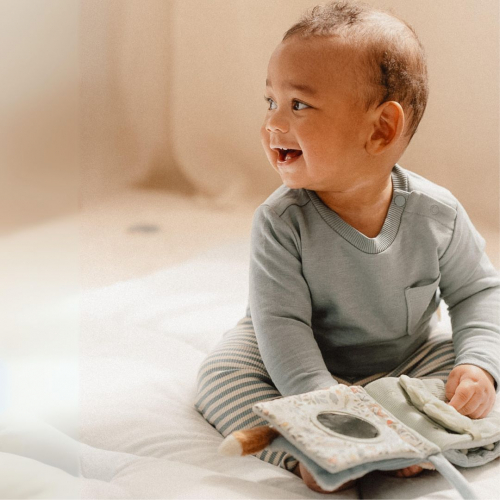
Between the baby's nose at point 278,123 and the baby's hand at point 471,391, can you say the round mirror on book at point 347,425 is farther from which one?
the baby's nose at point 278,123

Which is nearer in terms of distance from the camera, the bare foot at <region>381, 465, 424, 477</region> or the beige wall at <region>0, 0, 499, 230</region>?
the bare foot at <region>381, 465, 424, 477</region>

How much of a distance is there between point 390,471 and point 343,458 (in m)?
0.16

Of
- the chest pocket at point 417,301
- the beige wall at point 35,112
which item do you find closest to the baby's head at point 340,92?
the chest pocket at point 417,301

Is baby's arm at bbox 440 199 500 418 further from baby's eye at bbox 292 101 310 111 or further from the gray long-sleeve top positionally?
baby's eye at bbox 292 101 310 111

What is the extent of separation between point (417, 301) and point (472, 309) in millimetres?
81

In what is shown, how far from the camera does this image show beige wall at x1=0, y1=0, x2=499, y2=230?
67.5 inches

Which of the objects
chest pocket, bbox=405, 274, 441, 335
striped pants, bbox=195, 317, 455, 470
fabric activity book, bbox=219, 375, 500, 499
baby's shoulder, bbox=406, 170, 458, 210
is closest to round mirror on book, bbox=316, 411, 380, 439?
fabric activity book, bbox=219, 375, 500, 499

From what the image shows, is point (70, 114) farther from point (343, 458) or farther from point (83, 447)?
point (343, 458)

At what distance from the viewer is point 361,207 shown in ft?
3.15

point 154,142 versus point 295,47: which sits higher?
point 295,47

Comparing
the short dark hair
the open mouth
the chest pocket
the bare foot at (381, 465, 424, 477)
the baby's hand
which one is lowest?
the bare foot at (381, 465, 424, 477)

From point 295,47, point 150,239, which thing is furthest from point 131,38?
point 295,47

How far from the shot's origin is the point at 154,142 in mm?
1994

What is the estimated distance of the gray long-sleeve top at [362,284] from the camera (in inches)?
35.4
